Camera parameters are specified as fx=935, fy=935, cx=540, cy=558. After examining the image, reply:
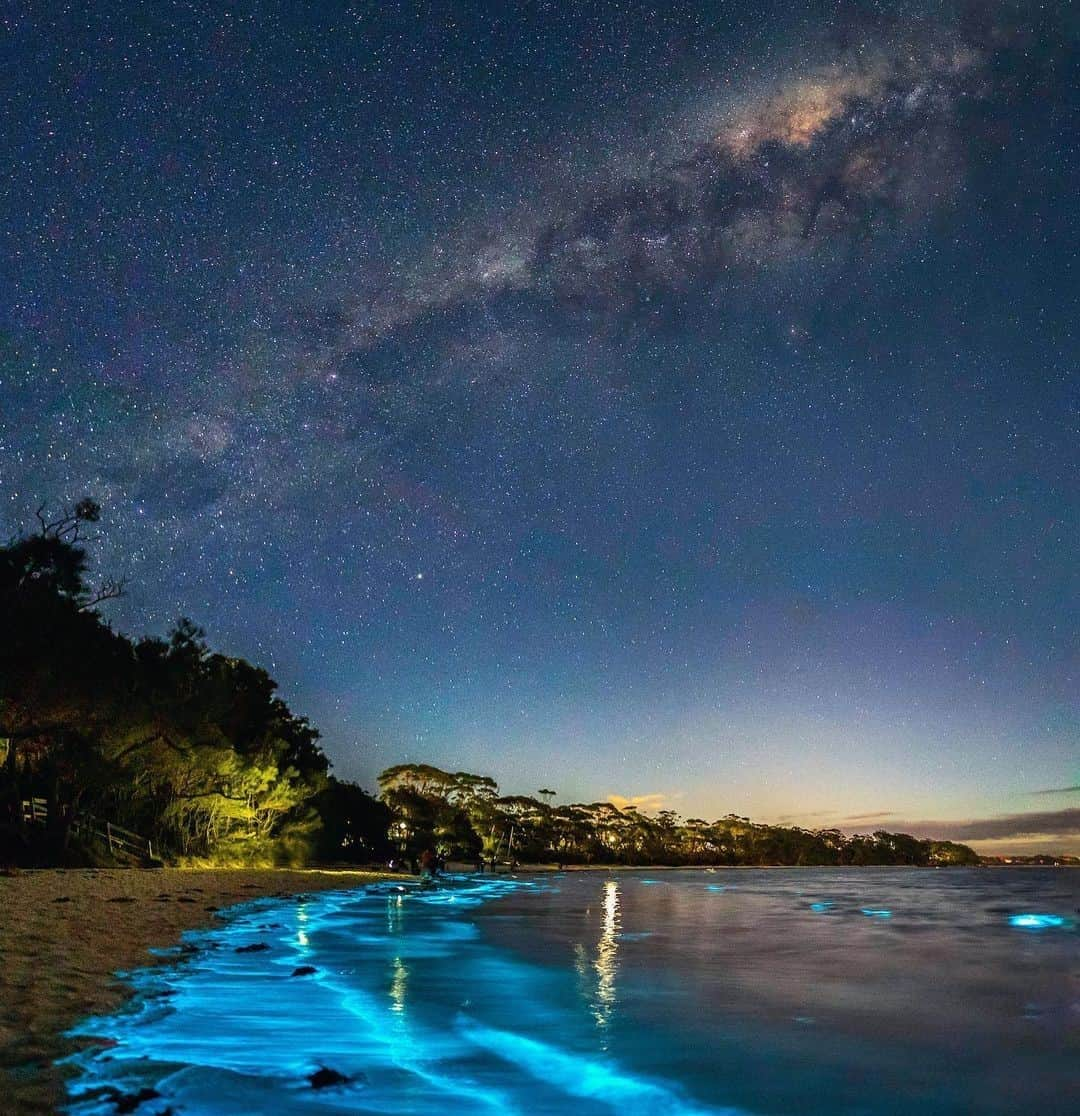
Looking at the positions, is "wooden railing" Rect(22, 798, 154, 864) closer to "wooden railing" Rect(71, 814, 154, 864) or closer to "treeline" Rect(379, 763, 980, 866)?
"wooden railing" Rect(71, 814, 154, 864)

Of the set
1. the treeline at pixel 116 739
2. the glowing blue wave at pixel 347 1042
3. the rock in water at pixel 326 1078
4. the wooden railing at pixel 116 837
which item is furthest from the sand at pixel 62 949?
the wooden railing at pixel 116 837

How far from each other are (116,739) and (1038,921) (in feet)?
106

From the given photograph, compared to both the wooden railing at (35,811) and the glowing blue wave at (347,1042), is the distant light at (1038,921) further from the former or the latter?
the wooden railing at (35,811)

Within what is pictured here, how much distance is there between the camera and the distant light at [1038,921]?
27.7m

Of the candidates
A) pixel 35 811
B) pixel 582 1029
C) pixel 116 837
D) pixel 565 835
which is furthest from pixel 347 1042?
pixel 565 835

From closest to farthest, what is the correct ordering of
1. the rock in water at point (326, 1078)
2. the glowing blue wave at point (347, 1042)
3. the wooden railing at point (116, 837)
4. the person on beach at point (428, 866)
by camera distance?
the glowing blue wave at point (347, 1042)
the rock in water at point (326, 1078)
the wooden railing at point (116, 837)
the person on beach at point (428, 866)

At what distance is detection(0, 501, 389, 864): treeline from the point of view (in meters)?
28.1

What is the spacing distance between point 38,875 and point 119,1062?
22.3 m

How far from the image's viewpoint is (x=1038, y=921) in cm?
3066

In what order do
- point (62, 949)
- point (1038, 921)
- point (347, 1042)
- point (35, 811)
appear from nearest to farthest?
point (347, 1042) → point (62, 949) → point (1038, 921) → point (35, 811)

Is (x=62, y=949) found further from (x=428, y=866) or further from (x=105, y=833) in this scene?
(x=428, y=866)

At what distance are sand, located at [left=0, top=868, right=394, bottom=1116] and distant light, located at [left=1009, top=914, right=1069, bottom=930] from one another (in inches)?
906

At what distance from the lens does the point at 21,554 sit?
93.1ft

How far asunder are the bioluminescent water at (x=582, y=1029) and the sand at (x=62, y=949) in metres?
0.29
